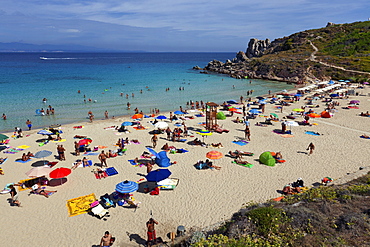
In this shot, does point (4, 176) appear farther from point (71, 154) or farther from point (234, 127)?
point (234, 127)

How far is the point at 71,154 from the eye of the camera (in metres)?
17.6

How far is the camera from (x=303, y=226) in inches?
295

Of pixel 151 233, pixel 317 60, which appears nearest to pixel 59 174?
pixel 151 233

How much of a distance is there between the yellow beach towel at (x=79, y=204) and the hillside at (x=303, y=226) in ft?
18.1

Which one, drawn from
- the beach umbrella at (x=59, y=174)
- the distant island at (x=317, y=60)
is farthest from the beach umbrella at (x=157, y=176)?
the distant island at (x=317, y=60)

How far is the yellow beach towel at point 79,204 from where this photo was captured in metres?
10.9

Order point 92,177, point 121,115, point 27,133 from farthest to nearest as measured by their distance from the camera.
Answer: point 121,115 → point 27,133 → point 92,177

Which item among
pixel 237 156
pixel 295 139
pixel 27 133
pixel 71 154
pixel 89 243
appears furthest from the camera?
pixel 27 133

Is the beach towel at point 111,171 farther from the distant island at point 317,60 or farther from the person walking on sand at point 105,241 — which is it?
the distant island at point 317,60

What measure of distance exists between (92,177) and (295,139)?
51.1ft

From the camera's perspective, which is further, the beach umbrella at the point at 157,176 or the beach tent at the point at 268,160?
the beach tent at the point at 268,160

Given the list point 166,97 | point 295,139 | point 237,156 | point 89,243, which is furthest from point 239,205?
point 166,97

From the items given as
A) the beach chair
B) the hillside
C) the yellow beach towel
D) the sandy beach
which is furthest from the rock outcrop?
the beach chair

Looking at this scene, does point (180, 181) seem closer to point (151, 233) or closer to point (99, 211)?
point (99, 211)
